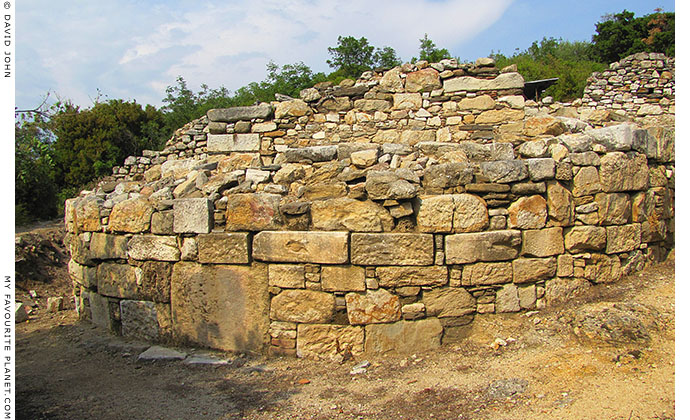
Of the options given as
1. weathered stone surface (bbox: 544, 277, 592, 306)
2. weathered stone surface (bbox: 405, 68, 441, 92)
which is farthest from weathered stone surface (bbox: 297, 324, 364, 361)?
weathered stone surface (bbox: 405, 68, 441, 92)

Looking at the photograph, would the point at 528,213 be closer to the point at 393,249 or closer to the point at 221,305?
the point at 393,249

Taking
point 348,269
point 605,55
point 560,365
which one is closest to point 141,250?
point 348,269

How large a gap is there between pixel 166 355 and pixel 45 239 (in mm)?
6564

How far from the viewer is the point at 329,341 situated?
4.59 metres

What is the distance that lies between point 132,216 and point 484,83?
18.7ft

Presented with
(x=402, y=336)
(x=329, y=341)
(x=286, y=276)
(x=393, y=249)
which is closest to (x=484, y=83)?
(x=393, y=249)

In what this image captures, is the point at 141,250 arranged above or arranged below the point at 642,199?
below

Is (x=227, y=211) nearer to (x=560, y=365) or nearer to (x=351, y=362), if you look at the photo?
(x=351, y=362)

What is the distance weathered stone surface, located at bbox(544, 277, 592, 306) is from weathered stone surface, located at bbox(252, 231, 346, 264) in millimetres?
2265

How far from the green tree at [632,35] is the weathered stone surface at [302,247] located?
1907 centimetres

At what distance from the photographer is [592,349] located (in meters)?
3.99

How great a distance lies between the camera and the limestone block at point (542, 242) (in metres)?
4.73

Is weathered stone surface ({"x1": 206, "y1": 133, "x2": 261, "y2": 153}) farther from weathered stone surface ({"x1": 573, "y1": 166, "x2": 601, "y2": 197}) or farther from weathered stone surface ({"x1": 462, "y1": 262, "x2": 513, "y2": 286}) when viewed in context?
weathered stone surface ({"x1": 573, "y1": 166, "x2": 601, "y2": 197})

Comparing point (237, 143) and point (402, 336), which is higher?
point (237, 143)
